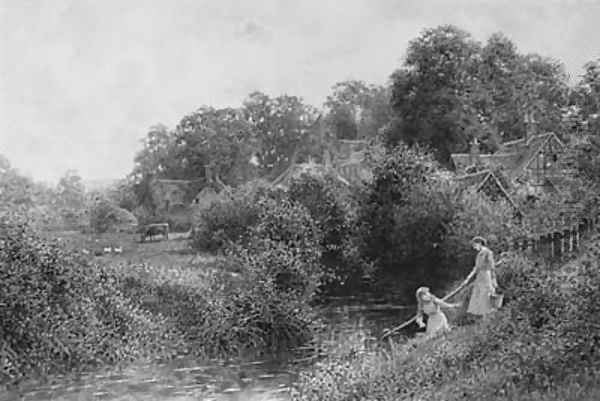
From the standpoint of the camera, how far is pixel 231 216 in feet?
129

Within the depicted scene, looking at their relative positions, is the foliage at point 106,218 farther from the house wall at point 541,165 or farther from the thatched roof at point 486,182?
the house wall at point 541,165

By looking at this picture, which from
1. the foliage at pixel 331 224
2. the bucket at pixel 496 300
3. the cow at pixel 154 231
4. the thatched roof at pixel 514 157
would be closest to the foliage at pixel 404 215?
the foliage at pixel 331 224

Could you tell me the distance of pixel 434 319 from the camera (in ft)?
54.1

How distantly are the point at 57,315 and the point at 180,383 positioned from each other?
3.30 meters

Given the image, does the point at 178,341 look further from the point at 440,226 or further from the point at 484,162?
the point at 484,162

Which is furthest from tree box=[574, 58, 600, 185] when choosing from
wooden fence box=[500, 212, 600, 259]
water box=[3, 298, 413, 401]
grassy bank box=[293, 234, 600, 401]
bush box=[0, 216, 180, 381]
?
bush box=[0, 216, 180, 381]

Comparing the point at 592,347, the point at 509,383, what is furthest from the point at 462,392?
the point at 592,347

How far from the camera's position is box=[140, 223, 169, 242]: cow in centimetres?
4306

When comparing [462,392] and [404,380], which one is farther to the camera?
[404,380]

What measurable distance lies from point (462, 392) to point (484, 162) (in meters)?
34.1

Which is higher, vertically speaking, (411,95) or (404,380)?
(411,95)

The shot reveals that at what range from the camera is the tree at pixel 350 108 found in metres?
65.6

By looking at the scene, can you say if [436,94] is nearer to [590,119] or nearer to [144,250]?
[144,250]

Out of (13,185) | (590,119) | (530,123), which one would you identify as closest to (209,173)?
(13,185)
